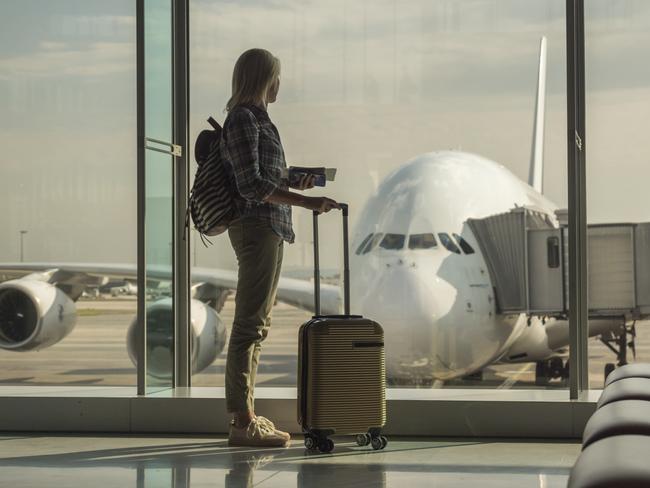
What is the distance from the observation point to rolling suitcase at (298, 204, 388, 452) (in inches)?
138

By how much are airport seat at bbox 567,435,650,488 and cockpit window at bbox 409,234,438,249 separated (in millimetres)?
5816

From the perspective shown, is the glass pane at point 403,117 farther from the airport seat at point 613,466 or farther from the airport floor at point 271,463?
the airport seat at point 613,466

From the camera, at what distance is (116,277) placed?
8.22 metres

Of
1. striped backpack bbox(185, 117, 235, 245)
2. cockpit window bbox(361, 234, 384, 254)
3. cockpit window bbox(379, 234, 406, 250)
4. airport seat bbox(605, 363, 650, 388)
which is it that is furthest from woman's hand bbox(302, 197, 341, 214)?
cockpit window bbox(361, 234, 384, 254)

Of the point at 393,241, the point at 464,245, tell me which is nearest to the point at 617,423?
the point at 393,241

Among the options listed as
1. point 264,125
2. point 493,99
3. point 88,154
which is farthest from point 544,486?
point 88,154

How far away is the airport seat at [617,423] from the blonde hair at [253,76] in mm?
2038

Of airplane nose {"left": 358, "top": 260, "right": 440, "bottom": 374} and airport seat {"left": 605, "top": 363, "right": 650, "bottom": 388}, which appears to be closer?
airport seat {"left": 605, "top": 363, "right": 650, "bottom": 388}

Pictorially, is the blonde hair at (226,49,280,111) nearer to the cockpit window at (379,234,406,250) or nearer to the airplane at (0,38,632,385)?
the airplane at (0,38,632,385)

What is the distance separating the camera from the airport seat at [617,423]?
1676mm

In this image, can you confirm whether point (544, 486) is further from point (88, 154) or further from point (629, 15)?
point (88, 154)

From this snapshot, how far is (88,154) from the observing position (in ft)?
24.0

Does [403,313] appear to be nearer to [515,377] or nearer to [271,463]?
[271,463]

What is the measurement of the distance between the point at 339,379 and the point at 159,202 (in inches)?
53.6
